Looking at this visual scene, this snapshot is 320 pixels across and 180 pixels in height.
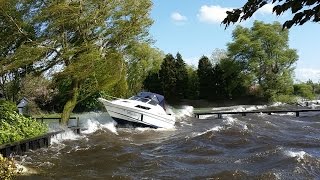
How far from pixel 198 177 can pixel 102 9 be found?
52.4ft

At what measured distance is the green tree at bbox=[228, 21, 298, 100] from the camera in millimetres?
67875

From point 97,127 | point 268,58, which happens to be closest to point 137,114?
point 97,127

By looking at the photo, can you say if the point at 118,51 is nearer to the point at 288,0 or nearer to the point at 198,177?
the point at 198,177

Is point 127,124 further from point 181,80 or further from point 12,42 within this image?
point 181,80

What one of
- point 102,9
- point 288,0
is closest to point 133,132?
point 102,9

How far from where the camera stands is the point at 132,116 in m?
30.1

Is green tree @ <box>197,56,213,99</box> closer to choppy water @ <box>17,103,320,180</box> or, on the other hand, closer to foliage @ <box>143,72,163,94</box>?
foliage @ <box>143,72,163,94</box>

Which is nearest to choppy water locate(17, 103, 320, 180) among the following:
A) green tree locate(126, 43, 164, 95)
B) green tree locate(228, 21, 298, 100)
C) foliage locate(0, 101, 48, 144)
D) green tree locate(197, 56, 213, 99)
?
foliage locate(0, 101, 48, 144)

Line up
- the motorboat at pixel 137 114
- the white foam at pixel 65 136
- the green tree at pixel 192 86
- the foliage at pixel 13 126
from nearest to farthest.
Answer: the foliage at pixel 13 126
the white foam at pixel 65 136
the motorboat at pixel 137 114
the green tree at pixel 192 86

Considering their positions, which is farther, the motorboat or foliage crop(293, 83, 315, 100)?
foliage crop(293, 83, 315, 100)

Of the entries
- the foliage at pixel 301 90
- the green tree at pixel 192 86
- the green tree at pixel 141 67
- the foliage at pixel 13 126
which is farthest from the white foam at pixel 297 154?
the green tree at pixel 192 86

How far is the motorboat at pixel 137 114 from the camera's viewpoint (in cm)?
3012

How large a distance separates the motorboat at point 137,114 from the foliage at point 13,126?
1035 centimetres

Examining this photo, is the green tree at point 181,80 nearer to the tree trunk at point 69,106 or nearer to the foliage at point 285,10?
the tree trunk at point 69,106
